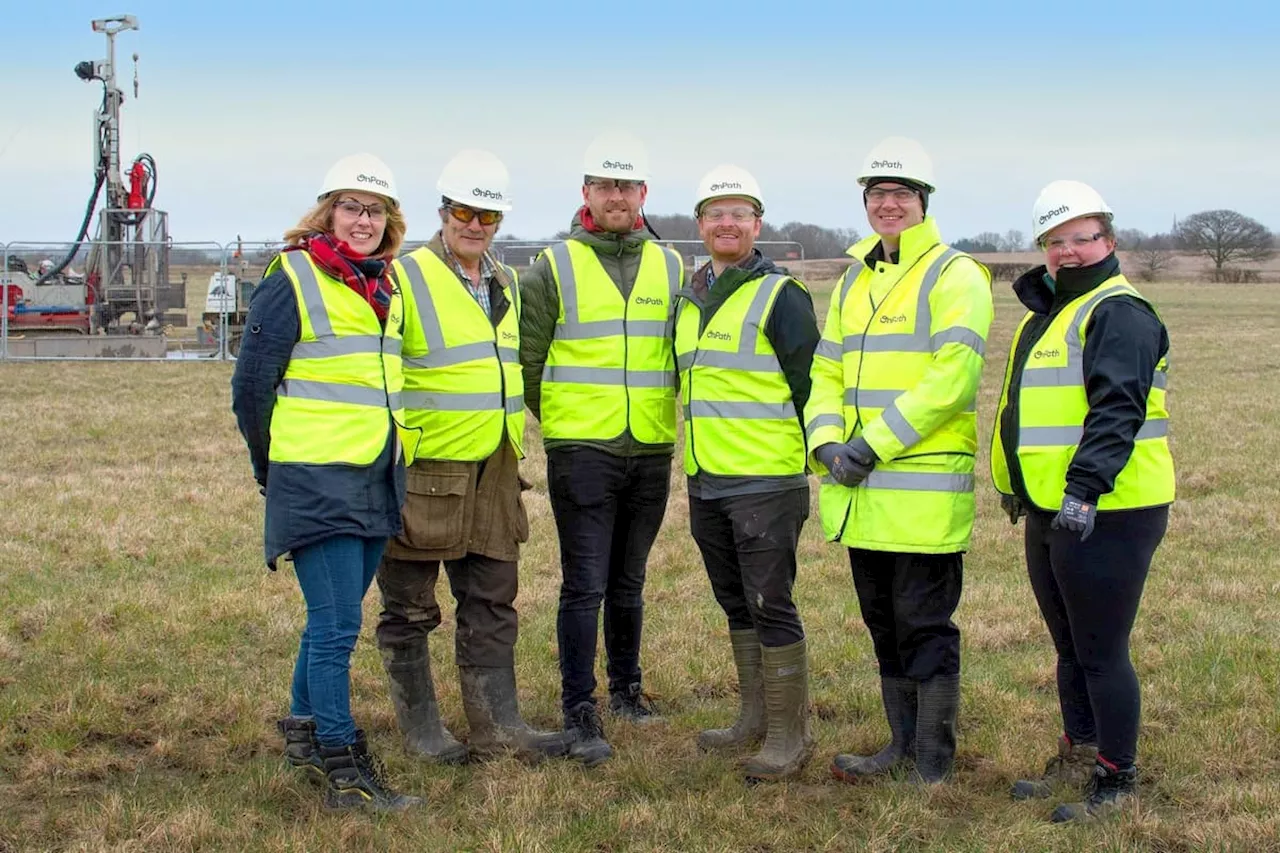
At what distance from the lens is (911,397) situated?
14.8ft

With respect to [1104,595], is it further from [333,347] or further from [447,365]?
[333,347]

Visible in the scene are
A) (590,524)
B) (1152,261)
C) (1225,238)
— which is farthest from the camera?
(1225,238)

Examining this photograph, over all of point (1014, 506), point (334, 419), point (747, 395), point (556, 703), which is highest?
point (747, 395)

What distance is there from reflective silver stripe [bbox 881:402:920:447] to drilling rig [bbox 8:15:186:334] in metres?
20.8

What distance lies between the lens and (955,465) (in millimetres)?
4641

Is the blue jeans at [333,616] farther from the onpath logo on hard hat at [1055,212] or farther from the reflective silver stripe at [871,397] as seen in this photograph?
the onpath logo on hard hat at [1055,212]

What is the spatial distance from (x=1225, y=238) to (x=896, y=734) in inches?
3358

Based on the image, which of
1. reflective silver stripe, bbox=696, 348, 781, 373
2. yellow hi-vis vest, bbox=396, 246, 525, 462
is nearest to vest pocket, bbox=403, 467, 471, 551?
yellow hi-vis vest, bbox=396, 246, 525, 462

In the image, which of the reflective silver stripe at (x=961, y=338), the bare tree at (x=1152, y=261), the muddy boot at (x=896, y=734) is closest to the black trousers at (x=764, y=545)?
the muddy boot at (x=896, y=734)

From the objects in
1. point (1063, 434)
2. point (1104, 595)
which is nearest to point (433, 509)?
point (1063, 434)

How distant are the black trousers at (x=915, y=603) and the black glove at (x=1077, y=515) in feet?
2.00

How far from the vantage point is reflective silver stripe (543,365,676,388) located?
17.1 feet

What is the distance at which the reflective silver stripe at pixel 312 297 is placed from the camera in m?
4.39

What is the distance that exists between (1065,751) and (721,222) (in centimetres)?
246
